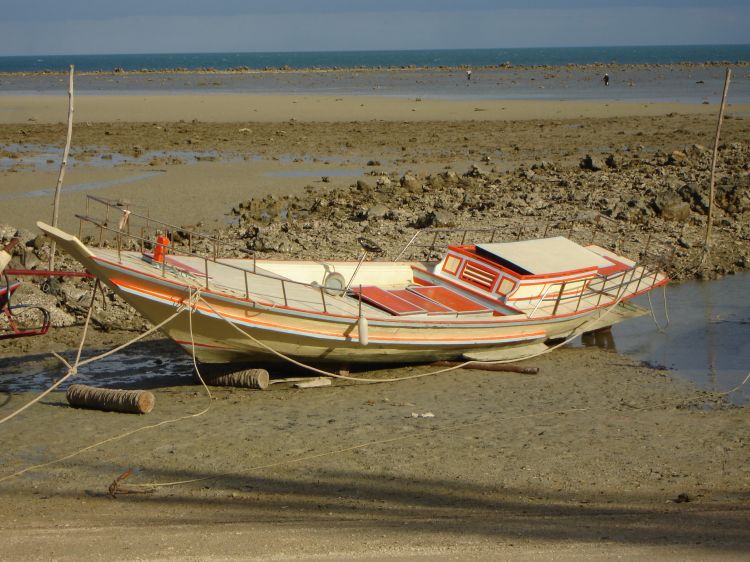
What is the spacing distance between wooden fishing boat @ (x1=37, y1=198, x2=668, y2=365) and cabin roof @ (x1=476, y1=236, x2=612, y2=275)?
0.02 metres

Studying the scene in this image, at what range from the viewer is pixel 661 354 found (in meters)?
12.7

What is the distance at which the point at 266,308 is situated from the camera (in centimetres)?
1057

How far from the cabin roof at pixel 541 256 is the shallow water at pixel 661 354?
113 cm

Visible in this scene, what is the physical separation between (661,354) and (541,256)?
6.70ft

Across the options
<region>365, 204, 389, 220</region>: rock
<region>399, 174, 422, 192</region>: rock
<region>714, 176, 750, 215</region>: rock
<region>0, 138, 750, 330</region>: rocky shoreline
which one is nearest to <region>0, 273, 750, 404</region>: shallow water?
<region>0, 138, 750, 330</region>: rocky shoreline

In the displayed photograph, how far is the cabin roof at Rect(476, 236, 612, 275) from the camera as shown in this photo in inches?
503

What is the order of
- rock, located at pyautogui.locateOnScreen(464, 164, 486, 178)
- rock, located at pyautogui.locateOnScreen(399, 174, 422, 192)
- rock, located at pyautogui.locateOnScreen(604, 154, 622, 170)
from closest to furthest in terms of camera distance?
1. rock, located at pyautogui.locateOnScreen(399, 174, 422, 192)
2. rock, located at pyautogui.locateOnScreen(464, 164, 486, 178)
3. rock, located at pyautogui.locateOnScreen(604, 154, 622, 170)

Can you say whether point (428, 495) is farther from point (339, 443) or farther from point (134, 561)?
point (134, 561)

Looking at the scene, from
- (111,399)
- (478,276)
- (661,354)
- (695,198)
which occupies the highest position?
(695,198)

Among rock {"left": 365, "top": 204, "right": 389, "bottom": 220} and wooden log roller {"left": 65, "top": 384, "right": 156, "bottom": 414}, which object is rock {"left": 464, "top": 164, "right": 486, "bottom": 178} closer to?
rock {"left": 365, "top": 204, "right": 389, "bottom": 220}

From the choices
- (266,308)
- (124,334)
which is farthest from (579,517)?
(124,334)

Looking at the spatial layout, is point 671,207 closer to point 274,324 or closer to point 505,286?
point 505,286

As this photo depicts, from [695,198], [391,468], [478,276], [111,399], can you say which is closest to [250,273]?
[111,399]

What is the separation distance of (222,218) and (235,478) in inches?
452
